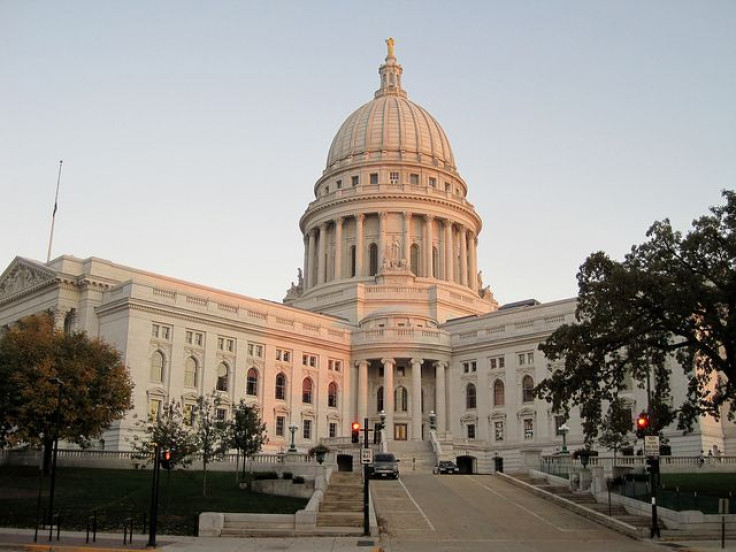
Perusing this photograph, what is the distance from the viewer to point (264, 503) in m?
43.2

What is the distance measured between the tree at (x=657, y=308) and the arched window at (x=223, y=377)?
44434 millimetres

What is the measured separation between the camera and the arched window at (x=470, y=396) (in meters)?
91.0

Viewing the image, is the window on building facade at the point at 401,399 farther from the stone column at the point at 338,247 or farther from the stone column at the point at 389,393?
the stone column at the point at 338,247

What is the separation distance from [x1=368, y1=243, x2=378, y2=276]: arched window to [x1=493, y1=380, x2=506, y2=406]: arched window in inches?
1110

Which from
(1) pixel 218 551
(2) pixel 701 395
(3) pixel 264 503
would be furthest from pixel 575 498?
(1) pixel 218 551

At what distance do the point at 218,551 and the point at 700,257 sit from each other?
24.0m

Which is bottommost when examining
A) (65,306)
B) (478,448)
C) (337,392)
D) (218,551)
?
(218,551)

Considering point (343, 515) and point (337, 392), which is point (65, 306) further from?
point (343, 515)

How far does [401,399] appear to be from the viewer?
9125 cm

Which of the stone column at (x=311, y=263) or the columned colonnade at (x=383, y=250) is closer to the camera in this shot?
the columned colonnade at (x=383, y=250)

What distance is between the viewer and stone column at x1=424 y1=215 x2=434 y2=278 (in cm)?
11106

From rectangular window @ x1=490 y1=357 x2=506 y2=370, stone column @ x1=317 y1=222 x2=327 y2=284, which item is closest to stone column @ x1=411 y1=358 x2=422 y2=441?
rectangular window @ x1=490 y1=357 x2=506 y2=370

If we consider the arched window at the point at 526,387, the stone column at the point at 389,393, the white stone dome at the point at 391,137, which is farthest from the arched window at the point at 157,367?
the white stone dome at the point at 391,137

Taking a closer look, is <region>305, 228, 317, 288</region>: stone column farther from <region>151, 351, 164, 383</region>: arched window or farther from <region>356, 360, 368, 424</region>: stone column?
<region>151, 351, 164, 383</region>: arched window
